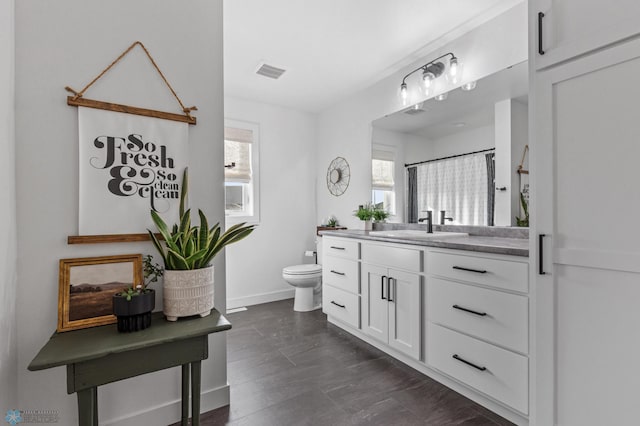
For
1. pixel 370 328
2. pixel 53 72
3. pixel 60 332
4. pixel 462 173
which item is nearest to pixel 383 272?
pixel 370 328

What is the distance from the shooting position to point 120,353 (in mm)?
1202

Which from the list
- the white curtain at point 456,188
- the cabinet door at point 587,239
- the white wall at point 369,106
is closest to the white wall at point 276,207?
the white wall at point 369,106

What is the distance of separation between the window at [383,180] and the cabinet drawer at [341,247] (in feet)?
2.32

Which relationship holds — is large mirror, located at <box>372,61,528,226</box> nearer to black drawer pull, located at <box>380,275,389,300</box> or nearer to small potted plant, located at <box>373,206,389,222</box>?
small potted plant, located at <box>373,206,389,222</box>

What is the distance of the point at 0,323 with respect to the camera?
1.16 meters

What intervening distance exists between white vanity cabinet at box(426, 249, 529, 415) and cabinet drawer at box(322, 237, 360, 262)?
781 mm

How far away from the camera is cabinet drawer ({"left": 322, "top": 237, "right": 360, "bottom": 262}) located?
8.86 feet

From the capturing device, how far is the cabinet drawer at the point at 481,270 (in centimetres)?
154

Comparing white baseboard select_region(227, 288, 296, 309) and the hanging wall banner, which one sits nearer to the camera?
the hanging wall banner

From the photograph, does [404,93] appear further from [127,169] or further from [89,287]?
[89,287]

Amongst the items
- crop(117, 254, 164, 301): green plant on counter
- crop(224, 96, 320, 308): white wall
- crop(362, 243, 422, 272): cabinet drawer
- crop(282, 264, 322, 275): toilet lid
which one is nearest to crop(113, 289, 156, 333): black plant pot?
crop(117, 254, 164, 301): green plant on counter

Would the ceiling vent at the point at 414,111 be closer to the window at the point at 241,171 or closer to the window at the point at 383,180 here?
the window at the point at 383,180

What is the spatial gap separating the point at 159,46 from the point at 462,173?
2313 millimetres

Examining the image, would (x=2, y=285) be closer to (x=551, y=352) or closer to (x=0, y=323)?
(x=0, y=323)
